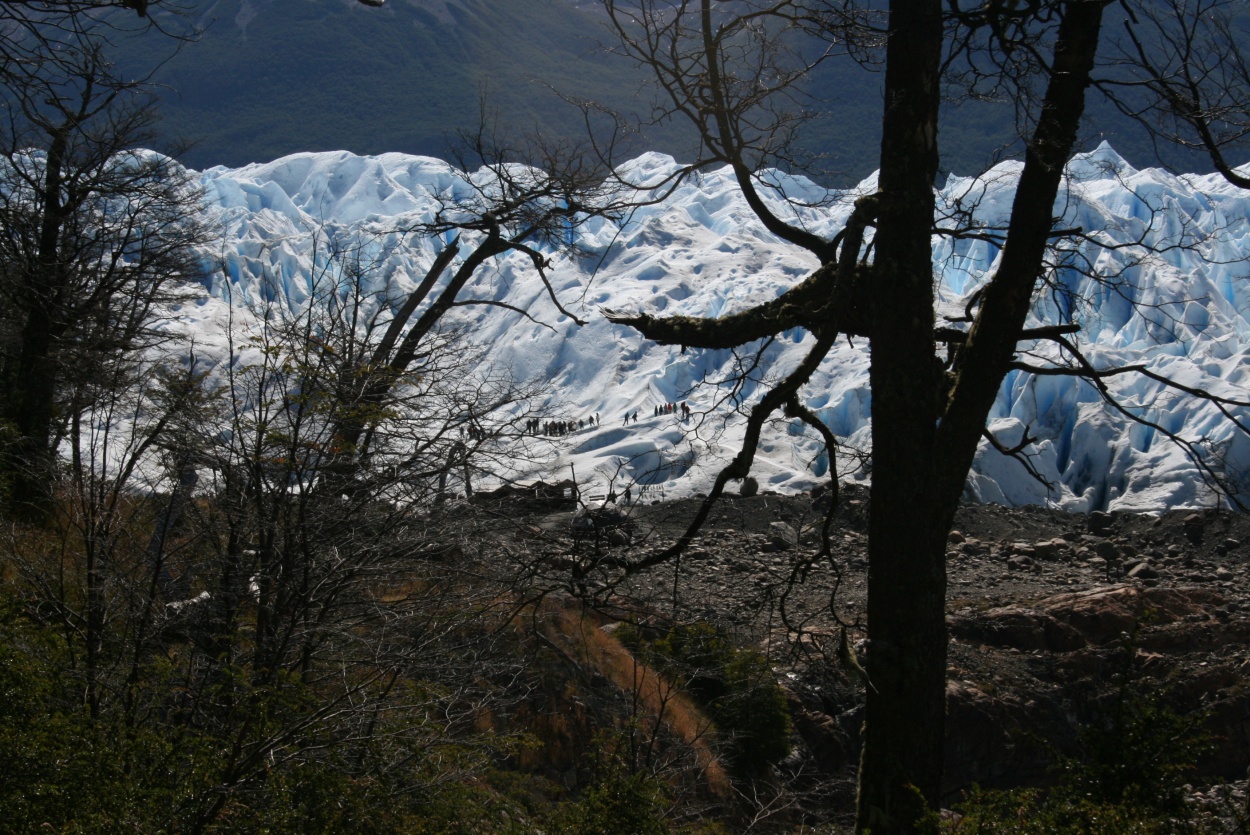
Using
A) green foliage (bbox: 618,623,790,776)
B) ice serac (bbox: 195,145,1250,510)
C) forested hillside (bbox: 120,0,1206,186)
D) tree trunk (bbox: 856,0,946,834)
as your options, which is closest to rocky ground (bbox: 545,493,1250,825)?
green foliage (bbox: 618,623,790,776)

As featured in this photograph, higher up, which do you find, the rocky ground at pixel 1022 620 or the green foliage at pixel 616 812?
the green foliage at pixel 616 812

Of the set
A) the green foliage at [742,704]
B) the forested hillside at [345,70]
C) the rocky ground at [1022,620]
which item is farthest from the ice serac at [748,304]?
the forested hillside at [345,70]

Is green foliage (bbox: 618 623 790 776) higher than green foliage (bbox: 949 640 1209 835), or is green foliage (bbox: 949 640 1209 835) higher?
green foliage (bbox: 949 640 1209 835)

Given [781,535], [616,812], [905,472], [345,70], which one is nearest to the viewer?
[905,472]

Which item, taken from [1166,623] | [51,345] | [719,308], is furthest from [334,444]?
[719,308]

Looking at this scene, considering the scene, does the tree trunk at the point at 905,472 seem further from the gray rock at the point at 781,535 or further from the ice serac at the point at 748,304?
the ice serac at the point at 748,304

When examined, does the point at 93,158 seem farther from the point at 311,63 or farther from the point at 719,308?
the point at 311,63

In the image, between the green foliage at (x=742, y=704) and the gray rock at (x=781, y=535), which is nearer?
the green foliage at (x=742, y=704)

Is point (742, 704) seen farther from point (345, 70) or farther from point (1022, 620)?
point (345, 70)

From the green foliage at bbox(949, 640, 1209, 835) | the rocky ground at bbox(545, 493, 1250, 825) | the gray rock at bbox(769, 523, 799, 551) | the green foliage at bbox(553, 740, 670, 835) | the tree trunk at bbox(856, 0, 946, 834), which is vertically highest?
the tree trunk at bbox(856, 0, 946, 834)

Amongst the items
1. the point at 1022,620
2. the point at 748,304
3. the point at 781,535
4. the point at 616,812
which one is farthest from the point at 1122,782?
the point at 748,304

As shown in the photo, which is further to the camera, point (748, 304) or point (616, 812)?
point (748, 304)

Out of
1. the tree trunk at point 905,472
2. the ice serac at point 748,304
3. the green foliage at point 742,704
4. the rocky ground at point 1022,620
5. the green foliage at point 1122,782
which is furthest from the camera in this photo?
the ice serac at point 748,304

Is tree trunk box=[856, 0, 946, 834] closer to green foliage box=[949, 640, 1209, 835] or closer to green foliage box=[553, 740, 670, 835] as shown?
green foliage box=[949, 640, 1209, 835]
